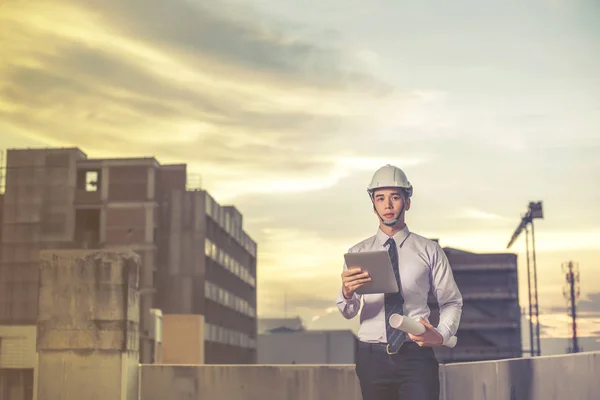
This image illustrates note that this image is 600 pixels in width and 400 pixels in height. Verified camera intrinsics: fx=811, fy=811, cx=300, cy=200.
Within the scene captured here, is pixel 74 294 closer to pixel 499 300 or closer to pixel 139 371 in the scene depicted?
pixel 139 371

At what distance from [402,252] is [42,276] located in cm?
588

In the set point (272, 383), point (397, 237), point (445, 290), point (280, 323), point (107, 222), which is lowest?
point (272, 383)

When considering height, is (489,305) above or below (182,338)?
above

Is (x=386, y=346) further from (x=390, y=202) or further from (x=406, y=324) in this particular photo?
(x=390, y=202)

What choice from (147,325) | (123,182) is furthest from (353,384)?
(123,182)

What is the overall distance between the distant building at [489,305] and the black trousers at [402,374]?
156 feet

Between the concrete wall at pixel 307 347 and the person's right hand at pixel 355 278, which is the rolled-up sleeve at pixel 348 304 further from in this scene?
the concrete wall at pixel 307 347

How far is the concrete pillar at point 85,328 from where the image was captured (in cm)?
1005

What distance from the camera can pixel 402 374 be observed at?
6059mm

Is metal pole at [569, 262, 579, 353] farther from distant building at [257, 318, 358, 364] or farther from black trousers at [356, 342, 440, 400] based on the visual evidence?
black trousers at [356, 342, 440, 400]

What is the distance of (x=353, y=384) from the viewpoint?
31.4ft

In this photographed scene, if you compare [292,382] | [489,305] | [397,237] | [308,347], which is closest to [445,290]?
[397,237]

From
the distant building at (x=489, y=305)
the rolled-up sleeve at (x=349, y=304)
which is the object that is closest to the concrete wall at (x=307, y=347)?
the distant building at (x=489, y=305)

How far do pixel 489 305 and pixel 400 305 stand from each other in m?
49.1
